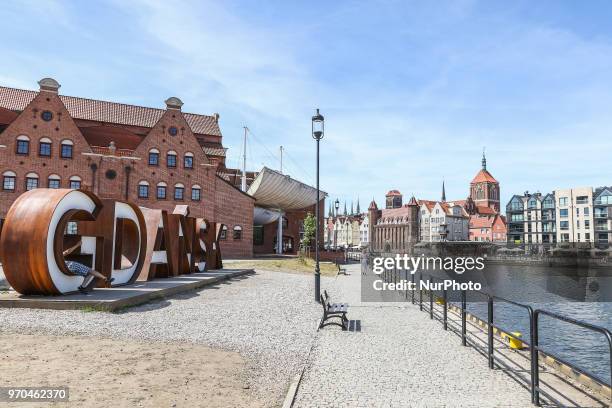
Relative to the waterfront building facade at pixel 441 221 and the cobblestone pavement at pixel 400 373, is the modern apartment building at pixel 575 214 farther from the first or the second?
the cobblestone pavement at pixel 400 373

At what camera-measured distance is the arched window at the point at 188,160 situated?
45.2 meters

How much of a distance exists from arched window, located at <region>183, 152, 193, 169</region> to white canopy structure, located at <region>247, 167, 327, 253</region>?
10.4 m

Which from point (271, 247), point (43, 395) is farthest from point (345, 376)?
point (271, 247)

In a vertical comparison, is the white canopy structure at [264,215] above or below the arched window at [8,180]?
below

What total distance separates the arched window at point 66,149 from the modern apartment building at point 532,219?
8565 centimetres

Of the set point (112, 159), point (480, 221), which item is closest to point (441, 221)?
point (480, 221)

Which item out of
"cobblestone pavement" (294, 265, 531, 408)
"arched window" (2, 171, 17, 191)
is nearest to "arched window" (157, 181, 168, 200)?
"arched window" (2, 171, 17, 191)

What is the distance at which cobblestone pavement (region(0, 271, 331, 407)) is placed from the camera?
7586mm

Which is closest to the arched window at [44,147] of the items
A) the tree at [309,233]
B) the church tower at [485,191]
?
the tree at [309,233]

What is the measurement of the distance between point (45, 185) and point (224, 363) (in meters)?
39.0

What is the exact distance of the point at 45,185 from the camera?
4009cm

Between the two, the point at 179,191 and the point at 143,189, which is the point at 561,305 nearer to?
the point at 179,191

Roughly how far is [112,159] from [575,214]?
81.7 m

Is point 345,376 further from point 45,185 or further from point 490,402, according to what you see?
point 45,185
